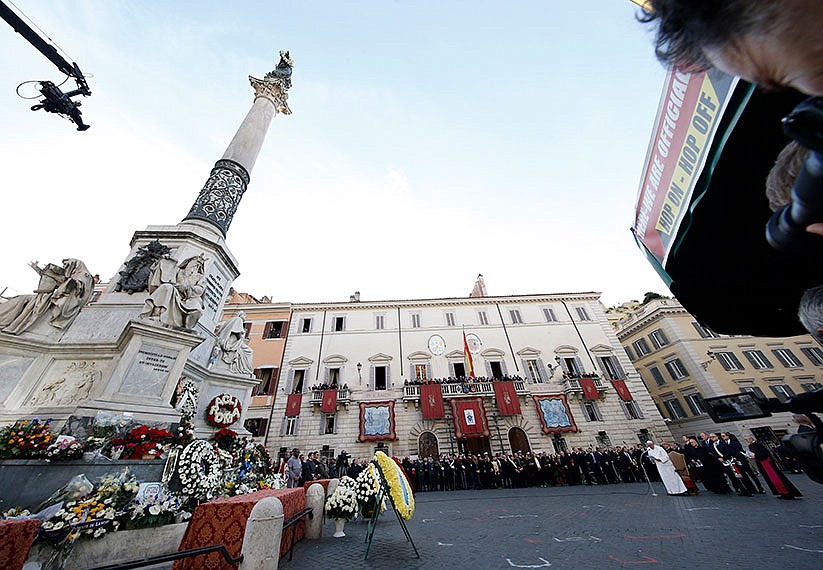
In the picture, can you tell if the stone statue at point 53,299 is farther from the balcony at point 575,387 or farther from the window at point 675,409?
the window at point 675,409

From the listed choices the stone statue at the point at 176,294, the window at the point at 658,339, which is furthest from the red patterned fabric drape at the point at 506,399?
the stone statue at the point at 176,294

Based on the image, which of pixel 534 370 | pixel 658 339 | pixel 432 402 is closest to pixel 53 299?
pixel 432 402

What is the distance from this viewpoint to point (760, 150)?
152 cm

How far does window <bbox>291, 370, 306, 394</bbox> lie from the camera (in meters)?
22.3

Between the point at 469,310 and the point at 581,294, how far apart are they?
10023 millimetres

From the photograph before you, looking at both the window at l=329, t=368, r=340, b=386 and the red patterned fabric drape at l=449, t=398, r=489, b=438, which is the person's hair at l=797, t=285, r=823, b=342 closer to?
the red patterned fabric drape at l=449, t=398, r=489, b=438

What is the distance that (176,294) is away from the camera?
5.81 metres

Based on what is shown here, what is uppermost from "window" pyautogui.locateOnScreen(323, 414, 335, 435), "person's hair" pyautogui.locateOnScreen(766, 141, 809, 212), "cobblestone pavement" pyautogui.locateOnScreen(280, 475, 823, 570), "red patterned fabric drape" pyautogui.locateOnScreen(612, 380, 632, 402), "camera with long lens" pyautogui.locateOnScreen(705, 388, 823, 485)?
"red patterned fabric drape" pyautogui.locateOnScreen(612, 380, 632, 402)

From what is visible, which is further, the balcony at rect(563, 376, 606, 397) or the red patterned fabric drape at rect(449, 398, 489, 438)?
the balcony at rect(563, 376, 606, 397)

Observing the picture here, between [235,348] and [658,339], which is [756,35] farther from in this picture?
[658,339]

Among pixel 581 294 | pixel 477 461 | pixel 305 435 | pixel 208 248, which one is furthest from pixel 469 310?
pixel 208 248

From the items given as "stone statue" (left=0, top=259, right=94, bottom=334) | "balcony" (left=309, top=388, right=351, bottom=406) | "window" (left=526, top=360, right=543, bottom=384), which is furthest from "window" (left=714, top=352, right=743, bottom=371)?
"stone statue" (left=0, top=259, right=94, bottom=334)

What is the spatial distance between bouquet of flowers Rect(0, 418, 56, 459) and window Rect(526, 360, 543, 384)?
2413 centimetres

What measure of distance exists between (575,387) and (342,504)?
20968mm
